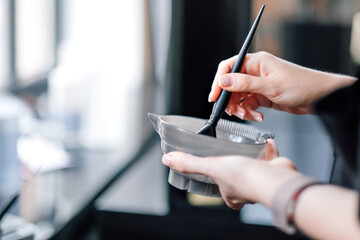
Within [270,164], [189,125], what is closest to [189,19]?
[189,125]

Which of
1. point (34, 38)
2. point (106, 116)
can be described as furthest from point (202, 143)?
point (106, 116)

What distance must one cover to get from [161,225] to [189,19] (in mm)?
521

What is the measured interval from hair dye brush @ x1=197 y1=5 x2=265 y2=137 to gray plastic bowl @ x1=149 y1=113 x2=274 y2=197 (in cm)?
2

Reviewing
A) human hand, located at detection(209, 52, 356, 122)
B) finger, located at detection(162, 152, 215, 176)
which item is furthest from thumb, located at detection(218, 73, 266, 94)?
finger, located at detection(162, 152, 215, 176)

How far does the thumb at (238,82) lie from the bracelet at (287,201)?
0.20 m

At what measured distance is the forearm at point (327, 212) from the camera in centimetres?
38

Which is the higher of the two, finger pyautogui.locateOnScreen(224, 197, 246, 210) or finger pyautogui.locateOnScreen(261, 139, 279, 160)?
finger pyautogui.locateOnScreen(261, 139, 279, 160)

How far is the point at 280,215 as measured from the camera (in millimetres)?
401

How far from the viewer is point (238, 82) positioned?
23.0 inches

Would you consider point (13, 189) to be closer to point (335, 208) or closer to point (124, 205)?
point (124, 205)

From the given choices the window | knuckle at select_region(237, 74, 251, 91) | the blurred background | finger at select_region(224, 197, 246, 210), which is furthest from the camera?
the window

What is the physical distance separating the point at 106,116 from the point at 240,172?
1175 mm

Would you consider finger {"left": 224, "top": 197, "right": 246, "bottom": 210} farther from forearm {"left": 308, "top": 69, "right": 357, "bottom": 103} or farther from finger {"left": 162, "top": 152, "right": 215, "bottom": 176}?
forearm {"left": 308, "top": 69, "right": 357, "bottom": 103}

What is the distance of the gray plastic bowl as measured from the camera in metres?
0.47
